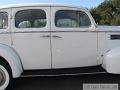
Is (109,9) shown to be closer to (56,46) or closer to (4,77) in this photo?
(56,46)

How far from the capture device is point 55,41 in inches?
331

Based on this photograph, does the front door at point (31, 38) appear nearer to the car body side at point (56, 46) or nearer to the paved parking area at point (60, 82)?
the car body side at point (56, 46)

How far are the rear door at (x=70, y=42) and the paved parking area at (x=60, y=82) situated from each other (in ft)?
1.54

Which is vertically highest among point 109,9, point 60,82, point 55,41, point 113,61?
point 109,9

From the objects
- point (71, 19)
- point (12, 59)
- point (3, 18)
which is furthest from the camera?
point (71, 19)

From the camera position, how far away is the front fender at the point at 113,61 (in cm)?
821

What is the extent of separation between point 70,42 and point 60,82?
3.47 ft

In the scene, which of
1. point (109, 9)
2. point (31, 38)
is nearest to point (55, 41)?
point (31, 38)

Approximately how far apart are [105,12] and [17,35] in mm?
48048

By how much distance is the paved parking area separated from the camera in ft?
28.0

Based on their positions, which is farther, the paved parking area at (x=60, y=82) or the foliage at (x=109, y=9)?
the foliage at (x=109, y=9)

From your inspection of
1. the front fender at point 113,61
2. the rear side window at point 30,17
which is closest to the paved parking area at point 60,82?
the front fender at point 113,61

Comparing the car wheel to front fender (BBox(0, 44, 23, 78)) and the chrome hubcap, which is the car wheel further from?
front fender (BBox(0, 44, 23, 78))

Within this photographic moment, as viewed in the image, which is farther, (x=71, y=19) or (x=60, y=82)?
(x=60, y=82)
